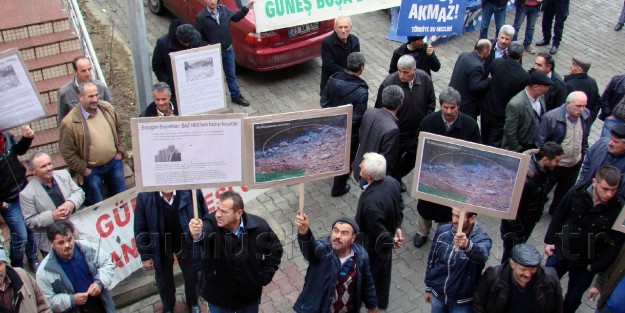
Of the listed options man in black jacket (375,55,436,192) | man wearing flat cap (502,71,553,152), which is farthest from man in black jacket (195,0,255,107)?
man wearing flat cap (502,71,553,152)

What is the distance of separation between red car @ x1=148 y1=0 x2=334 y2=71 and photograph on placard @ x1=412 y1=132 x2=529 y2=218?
522 cm

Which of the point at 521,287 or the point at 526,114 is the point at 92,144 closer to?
the point at 521,287

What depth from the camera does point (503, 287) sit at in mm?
5262

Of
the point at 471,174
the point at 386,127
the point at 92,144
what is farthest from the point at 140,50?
the point at 471,174

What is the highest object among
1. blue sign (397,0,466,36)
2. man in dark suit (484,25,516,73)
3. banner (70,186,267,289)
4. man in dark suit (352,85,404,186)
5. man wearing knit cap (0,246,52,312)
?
blue sign (397,0,466,36)

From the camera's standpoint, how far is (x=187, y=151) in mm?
5328

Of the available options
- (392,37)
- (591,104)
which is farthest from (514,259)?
(392,37)

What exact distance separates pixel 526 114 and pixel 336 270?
3.56 m

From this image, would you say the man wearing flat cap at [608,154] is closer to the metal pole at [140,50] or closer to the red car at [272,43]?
the red car at [272,43]

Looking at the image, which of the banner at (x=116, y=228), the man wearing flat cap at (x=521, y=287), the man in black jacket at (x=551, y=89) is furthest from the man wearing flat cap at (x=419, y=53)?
the man wearing flat cap at (x=521, y=287)

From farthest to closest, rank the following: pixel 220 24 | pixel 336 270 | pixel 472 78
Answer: pixel 220 24 < pixel 472 78 < pixel 336 270

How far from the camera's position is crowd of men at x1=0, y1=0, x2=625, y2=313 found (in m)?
5.46

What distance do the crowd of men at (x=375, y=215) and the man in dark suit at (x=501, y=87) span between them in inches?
0.7

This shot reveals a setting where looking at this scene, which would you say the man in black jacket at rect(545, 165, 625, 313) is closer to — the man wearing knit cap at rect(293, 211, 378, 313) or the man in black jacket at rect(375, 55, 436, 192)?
the man wearing knit cap at rect(293, 211, 378, 313)
